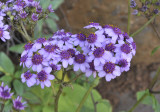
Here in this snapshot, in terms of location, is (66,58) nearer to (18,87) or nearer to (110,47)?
(110,47)

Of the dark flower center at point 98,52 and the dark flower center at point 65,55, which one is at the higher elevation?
the dark flower center at point 65,55

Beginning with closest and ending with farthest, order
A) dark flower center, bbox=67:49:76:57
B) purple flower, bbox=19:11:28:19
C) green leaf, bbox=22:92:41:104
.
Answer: dark flower center, bbox=67:49:76:57, purple flower, bbox=19:11:28:19, green leaf, bbox=22:92:41:104

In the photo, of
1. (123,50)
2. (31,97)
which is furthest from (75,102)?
(123,50)

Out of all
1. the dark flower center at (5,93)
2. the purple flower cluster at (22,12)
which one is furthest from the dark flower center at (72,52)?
the dark flower center at (5,93)

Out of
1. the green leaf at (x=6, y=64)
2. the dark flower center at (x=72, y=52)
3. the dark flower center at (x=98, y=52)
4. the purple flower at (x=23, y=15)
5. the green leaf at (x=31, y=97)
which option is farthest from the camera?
the green leaf at (x=6, y=64)

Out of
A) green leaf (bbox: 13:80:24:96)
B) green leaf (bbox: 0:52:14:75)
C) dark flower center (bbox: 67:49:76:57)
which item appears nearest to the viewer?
dark flower center (bbox: 67:49:76:57)

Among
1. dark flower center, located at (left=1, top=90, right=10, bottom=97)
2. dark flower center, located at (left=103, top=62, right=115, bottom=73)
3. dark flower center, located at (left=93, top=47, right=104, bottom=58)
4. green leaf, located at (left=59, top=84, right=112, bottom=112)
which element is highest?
dark flower center, located at (left=1, top=90, right=10, bottom=97)

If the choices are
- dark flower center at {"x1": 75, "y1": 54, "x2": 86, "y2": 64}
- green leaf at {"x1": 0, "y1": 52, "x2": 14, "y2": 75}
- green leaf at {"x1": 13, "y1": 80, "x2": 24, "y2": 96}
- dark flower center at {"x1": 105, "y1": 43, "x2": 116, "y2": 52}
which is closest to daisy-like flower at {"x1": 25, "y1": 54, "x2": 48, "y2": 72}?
dark flower center at {"x1": 75, "y1": 54, "x2": 86, "y2": 64}

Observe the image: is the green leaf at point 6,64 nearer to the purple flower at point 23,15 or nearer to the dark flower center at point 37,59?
the purple flower at point 23,15

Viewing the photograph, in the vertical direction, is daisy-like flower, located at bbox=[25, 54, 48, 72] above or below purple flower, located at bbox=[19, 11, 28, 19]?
below

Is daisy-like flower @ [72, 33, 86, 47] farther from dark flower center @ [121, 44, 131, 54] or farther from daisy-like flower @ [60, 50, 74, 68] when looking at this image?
dark flower center @ [121, 44, 131, 54]
